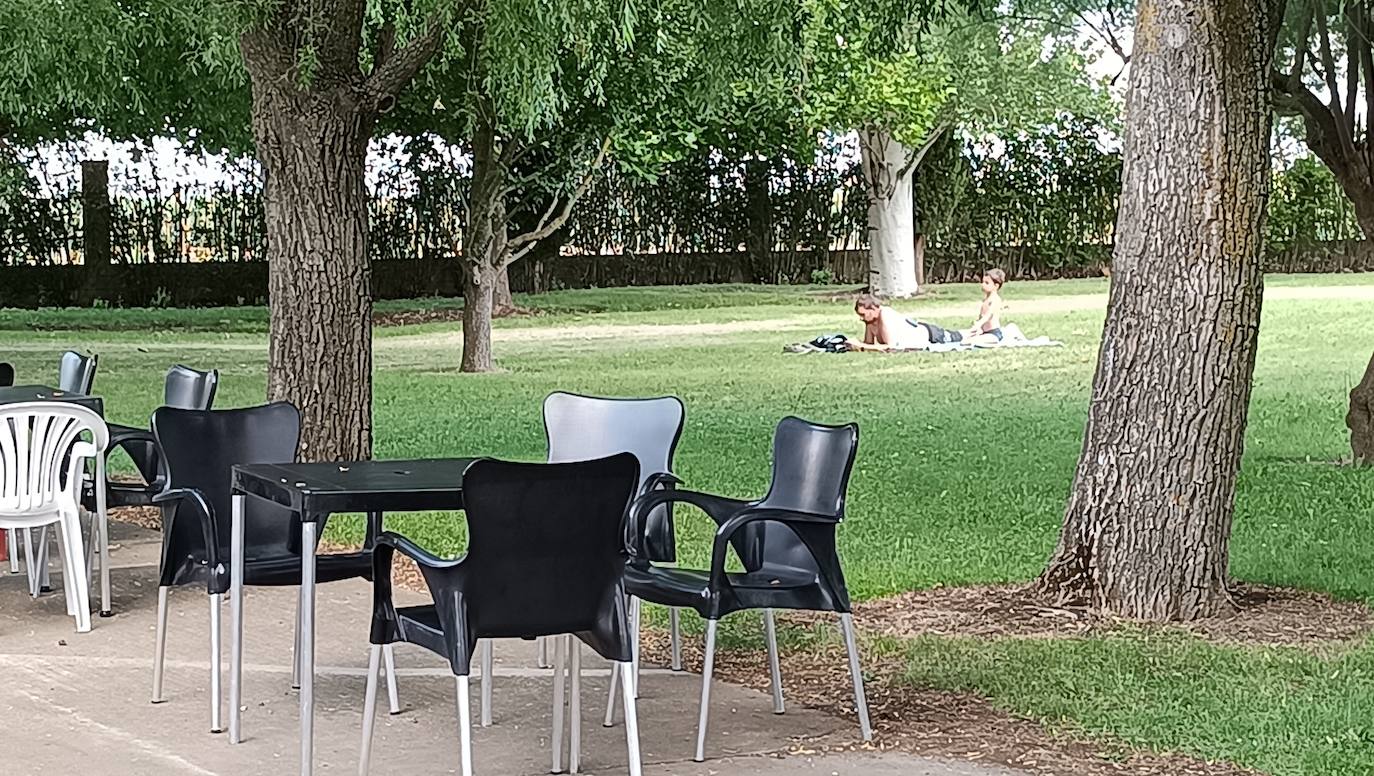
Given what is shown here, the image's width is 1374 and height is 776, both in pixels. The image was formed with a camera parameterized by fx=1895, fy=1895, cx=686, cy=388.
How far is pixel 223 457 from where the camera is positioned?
635cm

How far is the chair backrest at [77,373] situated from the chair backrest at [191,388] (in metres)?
0.62

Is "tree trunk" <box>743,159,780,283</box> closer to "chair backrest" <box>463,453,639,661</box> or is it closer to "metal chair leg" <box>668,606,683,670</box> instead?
"metal chair leg" <box>668,606,683,670</box>

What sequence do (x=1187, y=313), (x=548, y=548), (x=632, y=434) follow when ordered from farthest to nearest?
(x=1187, y=313), (x=632, y=434), (x=548, y=548)

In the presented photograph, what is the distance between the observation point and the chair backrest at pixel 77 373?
30.2 feet

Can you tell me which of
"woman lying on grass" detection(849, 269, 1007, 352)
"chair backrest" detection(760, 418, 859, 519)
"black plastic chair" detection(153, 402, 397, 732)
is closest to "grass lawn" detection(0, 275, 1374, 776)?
"woman lying on grass" detection(849, 269, 1007, 352)

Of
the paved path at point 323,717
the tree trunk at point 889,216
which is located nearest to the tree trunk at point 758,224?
the tree trunk at point 889,216

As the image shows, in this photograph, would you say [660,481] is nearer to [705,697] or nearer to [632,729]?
[705,697]

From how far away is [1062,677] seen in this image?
6.52m

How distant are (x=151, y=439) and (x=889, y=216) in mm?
25030

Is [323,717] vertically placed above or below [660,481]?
below

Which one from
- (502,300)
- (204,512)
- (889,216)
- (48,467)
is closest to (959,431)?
(48,467)

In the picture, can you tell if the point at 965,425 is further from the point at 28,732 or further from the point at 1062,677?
the point at 28,732

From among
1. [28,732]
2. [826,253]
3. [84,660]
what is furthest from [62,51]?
[826,253]

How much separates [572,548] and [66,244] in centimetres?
2678
